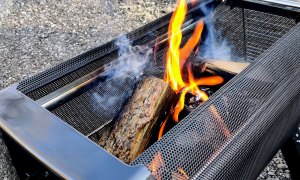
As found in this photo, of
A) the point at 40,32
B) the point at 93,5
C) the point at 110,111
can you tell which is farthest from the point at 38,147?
the point at 93,5

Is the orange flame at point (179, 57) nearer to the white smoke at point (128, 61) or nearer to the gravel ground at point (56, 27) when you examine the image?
the white smoke at point (128, 61)

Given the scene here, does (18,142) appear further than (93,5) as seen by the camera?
No

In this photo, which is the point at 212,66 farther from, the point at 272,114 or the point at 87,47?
the point at 87,47

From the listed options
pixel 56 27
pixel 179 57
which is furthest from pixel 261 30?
pixel 56 27

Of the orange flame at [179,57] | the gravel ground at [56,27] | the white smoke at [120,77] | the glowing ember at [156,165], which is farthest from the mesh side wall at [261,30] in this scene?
the gravel ground at [56,27]

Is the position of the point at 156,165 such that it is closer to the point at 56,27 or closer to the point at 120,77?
the point at 120,77
